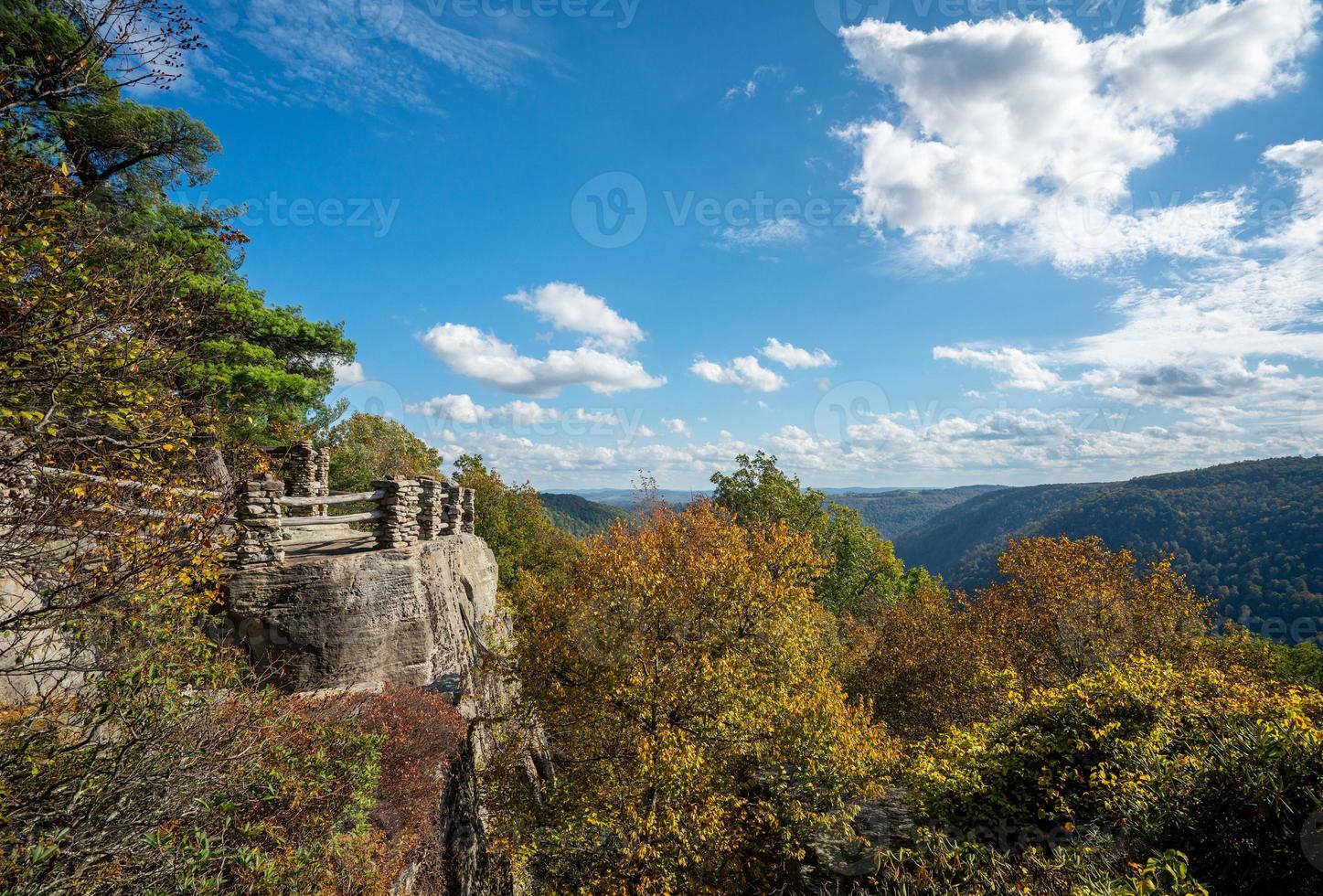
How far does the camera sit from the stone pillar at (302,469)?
63.1 ft

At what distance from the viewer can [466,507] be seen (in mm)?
22781

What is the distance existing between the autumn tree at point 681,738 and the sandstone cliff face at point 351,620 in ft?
9.72

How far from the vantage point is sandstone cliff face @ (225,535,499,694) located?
12.5 metres

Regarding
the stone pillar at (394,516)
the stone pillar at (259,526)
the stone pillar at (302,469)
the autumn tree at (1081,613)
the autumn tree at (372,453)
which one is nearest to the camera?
the stone pillar at (259,526)

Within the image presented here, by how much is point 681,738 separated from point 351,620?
863cm

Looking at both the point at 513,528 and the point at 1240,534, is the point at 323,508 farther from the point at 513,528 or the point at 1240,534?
the point at 1240,534

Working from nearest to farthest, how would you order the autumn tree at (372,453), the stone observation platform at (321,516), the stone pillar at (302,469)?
1. the stone observation platform at (321,516)
2. the stone pillar at (302,469)
3. the autumn tree at (372,453)

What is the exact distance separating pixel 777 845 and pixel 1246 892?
9.74 meters

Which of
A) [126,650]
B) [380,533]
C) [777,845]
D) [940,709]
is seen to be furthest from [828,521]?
[126,650]

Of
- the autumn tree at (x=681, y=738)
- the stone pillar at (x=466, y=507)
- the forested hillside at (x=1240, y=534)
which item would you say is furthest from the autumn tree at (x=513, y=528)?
the forested hillside at (x=1240, y=534)

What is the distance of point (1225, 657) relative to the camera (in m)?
17.4

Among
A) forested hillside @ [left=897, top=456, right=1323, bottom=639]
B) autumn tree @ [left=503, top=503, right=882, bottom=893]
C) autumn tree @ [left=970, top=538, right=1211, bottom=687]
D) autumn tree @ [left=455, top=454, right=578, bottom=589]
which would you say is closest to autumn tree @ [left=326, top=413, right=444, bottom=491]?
autumn tree @ [left=455, top=454, right=578, bottom=589]

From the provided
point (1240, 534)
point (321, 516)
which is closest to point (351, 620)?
point (321, 516)

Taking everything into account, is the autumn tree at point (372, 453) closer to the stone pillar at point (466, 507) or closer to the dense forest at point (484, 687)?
the stone pillar at point (466, 507)
